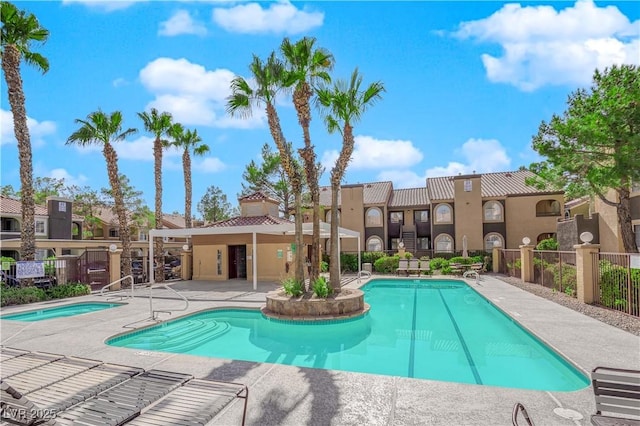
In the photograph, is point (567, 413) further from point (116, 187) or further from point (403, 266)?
point (116, 187)

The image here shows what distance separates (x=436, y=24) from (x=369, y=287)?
13.5 metres

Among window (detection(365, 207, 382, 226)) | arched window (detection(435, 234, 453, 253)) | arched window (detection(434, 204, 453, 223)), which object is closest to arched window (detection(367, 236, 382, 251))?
window (detection(365, 207, 382, 226))

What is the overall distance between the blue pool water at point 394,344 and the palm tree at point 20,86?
985cm

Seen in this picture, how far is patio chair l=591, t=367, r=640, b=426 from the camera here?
3348mm

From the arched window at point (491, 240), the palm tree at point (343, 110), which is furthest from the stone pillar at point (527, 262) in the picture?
the arched window at point (491, 240)

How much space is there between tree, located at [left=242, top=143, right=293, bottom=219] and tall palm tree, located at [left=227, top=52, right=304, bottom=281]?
20.8 m

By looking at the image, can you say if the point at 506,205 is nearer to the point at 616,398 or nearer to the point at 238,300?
the point at 238,300

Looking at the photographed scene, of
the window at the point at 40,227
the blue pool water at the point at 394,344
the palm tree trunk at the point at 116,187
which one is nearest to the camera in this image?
the blue pool water at the point at 394,344

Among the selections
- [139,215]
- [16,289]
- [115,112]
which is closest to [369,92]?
[115,112]

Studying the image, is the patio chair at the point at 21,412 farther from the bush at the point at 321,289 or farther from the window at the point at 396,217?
the window at the point at 396,217

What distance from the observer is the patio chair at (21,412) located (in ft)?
10.7

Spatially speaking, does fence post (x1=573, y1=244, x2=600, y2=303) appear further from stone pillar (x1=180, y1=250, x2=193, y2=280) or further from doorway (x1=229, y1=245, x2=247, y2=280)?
stone pillar (x1=180, y1=250, x2=193, y2=280)

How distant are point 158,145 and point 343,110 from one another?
604 inches

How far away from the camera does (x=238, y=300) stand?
14.0m
